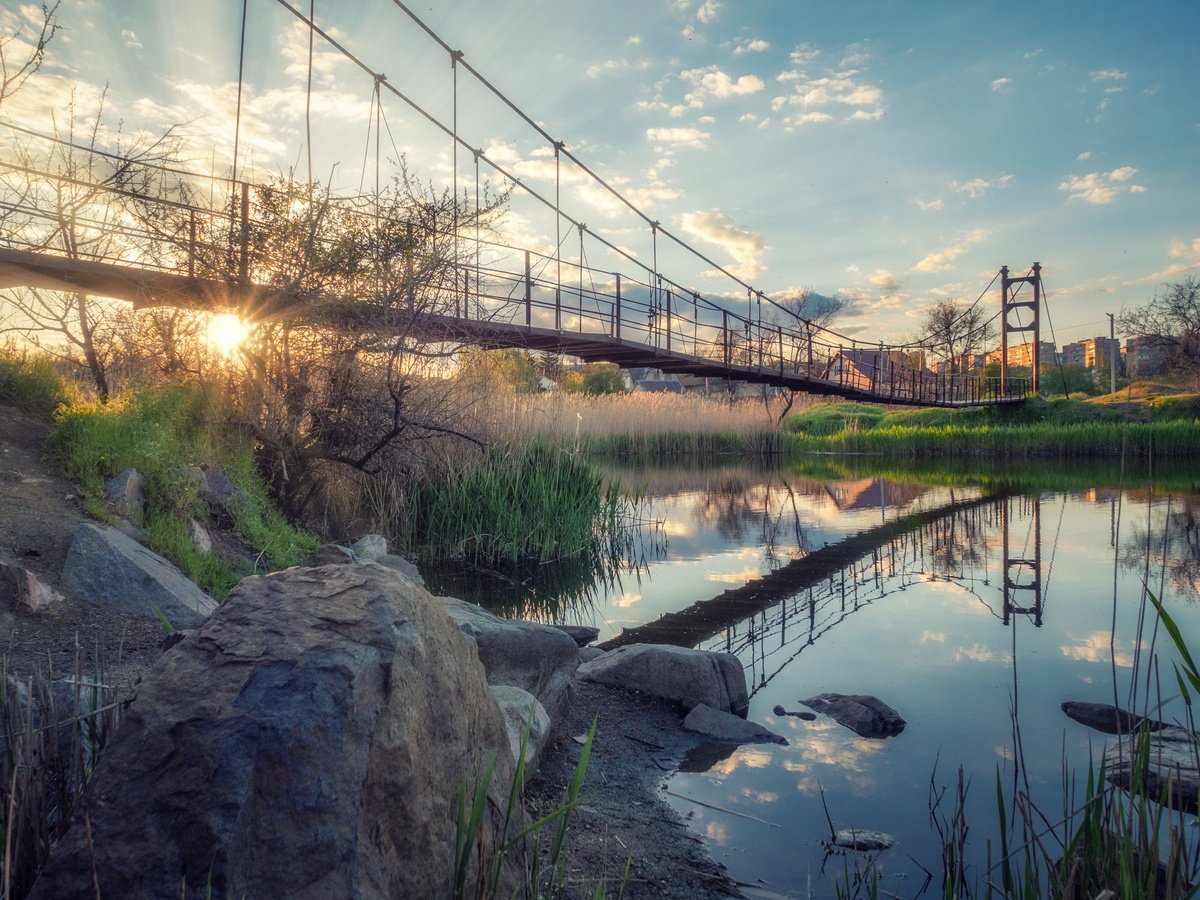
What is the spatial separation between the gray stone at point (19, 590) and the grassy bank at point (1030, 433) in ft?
61.3

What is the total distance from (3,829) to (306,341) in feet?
18.5

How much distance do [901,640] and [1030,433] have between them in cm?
1926

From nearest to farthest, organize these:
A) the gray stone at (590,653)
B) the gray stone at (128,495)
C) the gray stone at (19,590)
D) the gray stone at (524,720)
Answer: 1. the gray stone at (524,720)
2. the gray stone at (19,590)
3. the gray stone at (590,653)
4. the gray stone at (128,495)

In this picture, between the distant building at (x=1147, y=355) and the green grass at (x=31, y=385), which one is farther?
the distant building at (x=1147, y=355)

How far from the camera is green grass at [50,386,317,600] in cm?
470

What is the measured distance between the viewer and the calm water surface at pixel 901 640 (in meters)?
2.63

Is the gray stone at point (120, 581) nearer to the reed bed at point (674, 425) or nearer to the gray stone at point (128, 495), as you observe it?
the gray stone at point (128, 495)

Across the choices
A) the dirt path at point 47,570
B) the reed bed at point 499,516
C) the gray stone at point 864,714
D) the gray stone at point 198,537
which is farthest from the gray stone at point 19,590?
the reed bed at point 499,516

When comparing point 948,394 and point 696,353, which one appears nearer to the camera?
point 696,353

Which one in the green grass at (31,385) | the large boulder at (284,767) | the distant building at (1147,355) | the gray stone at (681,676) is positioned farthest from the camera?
the distant building at (1147,355)

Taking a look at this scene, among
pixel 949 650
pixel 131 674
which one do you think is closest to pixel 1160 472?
pixel 949 650

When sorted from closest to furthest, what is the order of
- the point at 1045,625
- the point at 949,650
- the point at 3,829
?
the point at 3,829, the point at 949,650, the point at 1045,625

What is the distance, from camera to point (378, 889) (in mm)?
1257

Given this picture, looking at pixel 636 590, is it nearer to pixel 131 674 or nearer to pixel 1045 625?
pixel 1045 625
